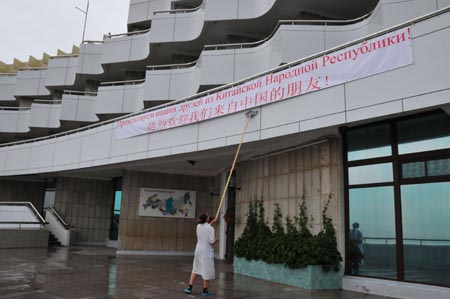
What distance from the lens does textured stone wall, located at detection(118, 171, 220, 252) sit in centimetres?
1950

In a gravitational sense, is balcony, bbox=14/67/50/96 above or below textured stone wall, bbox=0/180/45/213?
above

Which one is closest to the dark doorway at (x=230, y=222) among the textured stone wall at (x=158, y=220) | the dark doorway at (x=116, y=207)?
the textured stone wall at (x=158, y=220)

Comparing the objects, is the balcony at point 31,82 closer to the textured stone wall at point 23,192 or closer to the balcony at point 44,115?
the balcony at point 44,115

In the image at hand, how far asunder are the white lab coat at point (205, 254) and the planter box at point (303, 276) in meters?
2.49

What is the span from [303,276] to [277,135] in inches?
151

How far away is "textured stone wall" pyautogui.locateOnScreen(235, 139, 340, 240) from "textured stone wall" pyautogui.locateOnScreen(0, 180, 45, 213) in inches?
890

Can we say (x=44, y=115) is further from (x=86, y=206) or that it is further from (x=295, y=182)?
(x=295, y=182)

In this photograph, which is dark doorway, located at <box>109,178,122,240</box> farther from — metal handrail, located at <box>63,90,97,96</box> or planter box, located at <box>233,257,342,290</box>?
planter box, located at <box>233,257,342,290</box>

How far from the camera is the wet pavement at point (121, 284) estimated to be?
885cm

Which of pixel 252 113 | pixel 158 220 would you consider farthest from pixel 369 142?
pixel 158 220

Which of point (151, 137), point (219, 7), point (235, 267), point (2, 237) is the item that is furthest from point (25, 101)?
point (235, 267)

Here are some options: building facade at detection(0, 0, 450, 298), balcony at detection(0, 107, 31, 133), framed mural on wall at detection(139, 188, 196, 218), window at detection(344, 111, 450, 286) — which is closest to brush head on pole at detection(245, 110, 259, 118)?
building facade at detection(0, 0, 450, 298)

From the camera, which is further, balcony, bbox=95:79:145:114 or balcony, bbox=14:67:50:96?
balcony, bbox=14:67:50:96

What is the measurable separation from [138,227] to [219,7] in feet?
40.7
